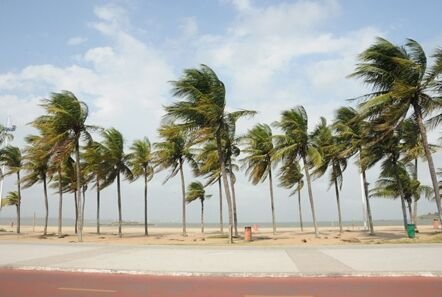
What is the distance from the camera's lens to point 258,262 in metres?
12.9

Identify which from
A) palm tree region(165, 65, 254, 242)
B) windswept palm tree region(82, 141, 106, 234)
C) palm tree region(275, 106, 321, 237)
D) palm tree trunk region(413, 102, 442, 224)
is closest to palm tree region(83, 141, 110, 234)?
windswept palm tree region(82, 141, 106, 234)

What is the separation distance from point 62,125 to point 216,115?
1015 centimetres

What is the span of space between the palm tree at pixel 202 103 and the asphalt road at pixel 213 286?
11805mm

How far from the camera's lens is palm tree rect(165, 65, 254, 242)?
21.9 m

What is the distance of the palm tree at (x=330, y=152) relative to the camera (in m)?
29.0

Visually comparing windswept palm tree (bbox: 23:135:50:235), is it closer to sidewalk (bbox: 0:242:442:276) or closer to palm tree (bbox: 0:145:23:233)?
palm tree (bbox: 0:145:23:233)

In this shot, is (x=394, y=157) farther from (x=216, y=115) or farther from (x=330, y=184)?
(x=216, y=115)

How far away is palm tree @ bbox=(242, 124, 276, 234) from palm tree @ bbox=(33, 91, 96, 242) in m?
11.5

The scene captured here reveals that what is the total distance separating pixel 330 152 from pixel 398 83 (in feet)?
38.5

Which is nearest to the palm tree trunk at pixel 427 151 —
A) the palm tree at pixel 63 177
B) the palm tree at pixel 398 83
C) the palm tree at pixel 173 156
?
the palm tree at pixel 398 83

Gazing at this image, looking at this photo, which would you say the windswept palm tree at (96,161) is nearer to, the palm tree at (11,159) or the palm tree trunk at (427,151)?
the palm tree at (11,159)

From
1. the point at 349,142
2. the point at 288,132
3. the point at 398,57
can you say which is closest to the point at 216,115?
the point at 288,132

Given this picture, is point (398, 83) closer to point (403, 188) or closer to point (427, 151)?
point (427, 151)

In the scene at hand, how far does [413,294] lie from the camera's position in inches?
315
